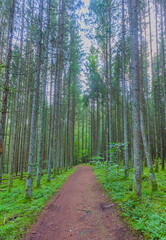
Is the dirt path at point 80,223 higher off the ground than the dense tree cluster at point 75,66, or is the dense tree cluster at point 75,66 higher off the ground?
the dense tree cluster at point 75,66

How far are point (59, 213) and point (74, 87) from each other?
16593mm

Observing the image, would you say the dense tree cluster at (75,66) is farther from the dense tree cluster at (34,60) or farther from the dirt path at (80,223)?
the dirt path at (80,223)

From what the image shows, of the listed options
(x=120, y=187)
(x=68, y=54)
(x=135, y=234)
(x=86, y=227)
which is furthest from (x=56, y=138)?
(x=135, y=234)

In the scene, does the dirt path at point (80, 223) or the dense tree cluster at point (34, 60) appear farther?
the dense tree cluster at point (34, 60)

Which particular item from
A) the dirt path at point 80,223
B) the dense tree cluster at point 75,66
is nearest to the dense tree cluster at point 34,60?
the dense tree cluster at point 75,66

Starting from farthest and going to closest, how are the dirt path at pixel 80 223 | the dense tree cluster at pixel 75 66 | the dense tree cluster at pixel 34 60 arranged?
the dense tree cluster at pixel 75 66 → the dense tree cluster at pixel 34 60 → the dirt path at pixel 80 223

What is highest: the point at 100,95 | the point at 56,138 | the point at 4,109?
the point at 100,95

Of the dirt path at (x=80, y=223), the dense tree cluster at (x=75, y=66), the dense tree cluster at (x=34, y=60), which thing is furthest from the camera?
→ the dense tree cluster at (x=75, y=66)

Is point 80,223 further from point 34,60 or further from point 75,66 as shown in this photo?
point 75,66

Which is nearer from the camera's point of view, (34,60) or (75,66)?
(34,60)

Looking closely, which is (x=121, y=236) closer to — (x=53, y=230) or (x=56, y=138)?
(x=53, y=230)

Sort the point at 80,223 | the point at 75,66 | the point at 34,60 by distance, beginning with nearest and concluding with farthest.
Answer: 1. the point at 80,223
2. the point at 34,60
3. the point at 75,66

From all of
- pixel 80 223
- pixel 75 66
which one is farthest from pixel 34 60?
pixel 80 223

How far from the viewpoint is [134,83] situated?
5.26 metres
